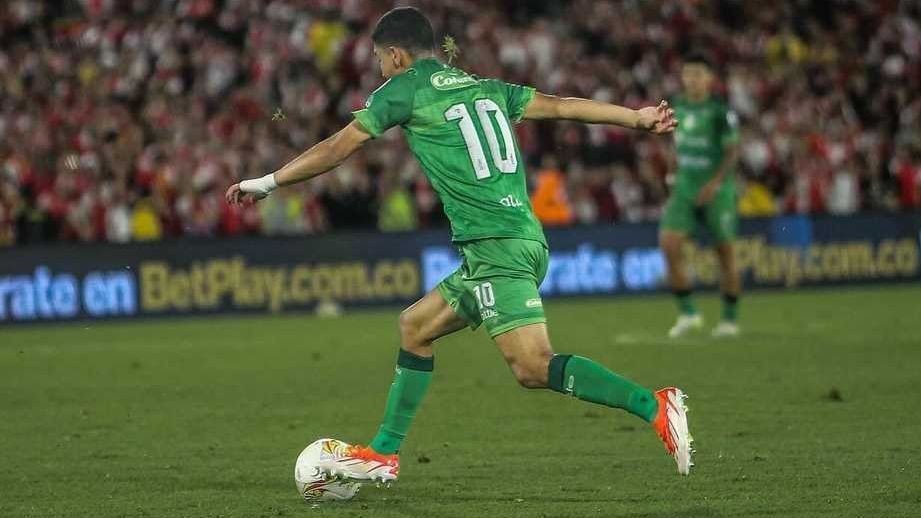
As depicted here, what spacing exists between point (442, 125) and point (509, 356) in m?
1.10

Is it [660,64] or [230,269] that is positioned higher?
[660,64]

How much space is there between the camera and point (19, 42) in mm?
24812

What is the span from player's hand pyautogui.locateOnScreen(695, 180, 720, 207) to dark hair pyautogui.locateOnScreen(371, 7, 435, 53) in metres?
8.06

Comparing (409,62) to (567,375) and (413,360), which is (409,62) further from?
(567,375)

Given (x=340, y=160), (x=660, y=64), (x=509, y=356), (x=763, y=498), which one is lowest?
(x=763, y=498)

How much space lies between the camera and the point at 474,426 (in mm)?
9945

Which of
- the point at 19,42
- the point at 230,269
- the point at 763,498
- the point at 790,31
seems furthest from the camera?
the point at 790,31

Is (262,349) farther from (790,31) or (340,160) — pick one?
(790,31)

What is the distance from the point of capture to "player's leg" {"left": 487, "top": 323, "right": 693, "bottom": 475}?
22.5 feet

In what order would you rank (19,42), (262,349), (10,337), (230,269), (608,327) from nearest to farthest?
Result: (262,349)
(608,327)
(10,337)
(230,269)
(19,42)

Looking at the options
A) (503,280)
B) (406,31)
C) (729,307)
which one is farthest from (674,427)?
(729,307)

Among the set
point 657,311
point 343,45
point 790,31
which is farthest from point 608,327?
point 790,31

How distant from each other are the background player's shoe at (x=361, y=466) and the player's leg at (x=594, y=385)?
0.82 metres

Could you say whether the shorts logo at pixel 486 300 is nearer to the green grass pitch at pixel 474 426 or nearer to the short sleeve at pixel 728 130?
the green grass pitch at pixel 474 426
